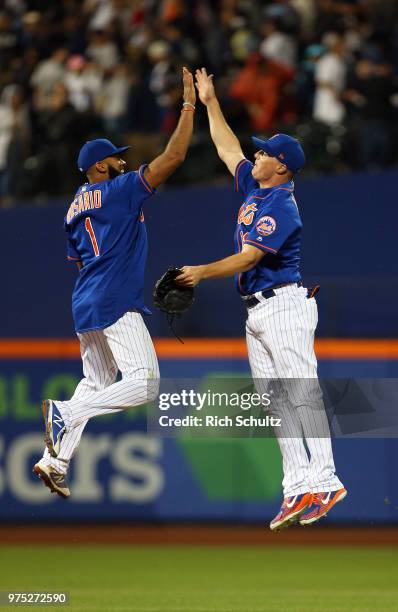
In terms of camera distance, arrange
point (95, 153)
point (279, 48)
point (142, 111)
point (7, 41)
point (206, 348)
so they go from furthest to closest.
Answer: point (7, 41) < point (142, 111) < point (279, 48) < point (206, 348) < point (95, 153)

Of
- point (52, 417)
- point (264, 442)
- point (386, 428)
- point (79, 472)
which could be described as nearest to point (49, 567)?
point (79, 472)

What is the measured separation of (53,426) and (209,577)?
11.3 feet

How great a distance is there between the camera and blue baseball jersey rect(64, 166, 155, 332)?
22.5ft

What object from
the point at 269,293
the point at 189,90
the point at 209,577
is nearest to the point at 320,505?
the point at 269,293

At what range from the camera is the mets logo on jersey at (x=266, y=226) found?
22.0ft

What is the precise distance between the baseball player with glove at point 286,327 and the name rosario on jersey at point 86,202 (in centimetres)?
80

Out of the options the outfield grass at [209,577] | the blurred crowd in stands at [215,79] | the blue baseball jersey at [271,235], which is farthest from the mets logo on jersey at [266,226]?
the blurred crowd in stands at [215,79]

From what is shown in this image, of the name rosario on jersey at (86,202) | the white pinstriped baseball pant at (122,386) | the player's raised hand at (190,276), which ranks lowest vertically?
the white pinstriped baseball pant at (122,386)

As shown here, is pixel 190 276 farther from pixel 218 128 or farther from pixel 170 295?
Answer: pixel 218 128

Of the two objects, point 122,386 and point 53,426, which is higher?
point 122,386

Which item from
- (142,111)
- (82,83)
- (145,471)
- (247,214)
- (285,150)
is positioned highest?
(82,83)

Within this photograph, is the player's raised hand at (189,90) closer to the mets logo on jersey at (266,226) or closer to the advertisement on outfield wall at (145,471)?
the mets logo on jersey at (266,226)

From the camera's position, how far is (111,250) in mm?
6875

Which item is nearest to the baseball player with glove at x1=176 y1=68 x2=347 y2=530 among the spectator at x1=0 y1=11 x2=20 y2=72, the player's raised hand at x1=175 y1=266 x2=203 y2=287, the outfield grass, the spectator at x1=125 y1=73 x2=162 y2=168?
the player's raised hand at x1=175 y1=266 x2=203 y2=287
